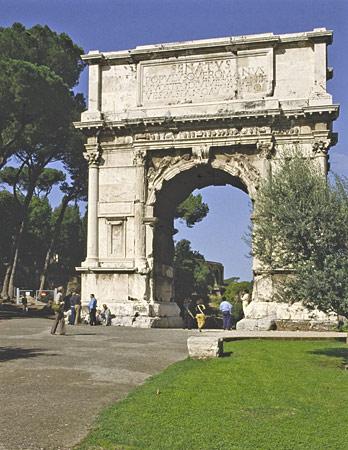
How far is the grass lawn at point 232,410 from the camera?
637 cm

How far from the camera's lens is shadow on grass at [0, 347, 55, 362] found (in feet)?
39.1

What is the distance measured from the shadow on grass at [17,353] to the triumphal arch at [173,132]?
9209 mm

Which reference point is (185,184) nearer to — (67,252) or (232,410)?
(232,410)

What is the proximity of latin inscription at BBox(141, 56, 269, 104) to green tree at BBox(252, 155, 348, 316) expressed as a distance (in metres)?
9.73

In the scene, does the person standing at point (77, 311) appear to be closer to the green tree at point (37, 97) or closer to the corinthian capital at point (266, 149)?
the corinthian capital at point (266, 149)

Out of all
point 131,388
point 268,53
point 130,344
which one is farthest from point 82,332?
point 268,53

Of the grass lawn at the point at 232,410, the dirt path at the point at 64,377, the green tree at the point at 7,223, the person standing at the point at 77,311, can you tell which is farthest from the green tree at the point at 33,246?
the grass lawn at the point at 232,410

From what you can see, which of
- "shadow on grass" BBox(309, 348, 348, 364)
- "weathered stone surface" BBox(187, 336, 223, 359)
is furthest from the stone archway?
"weathered stone surface" BBox(187, 336, 223, 359)

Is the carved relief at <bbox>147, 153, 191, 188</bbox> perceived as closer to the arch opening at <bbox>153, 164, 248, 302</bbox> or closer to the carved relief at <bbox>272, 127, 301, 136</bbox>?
the arch opening at <bbox>153, 164, 248, 302</bbox>

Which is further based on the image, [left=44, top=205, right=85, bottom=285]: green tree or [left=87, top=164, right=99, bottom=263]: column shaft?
[left=44, top=205, right=85, bottom=285]: green tree

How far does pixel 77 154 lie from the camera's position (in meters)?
34.0

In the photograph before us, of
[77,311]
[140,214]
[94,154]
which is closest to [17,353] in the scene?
[77,311]

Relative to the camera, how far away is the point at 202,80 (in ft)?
77.3

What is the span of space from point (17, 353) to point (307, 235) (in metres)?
6.04
